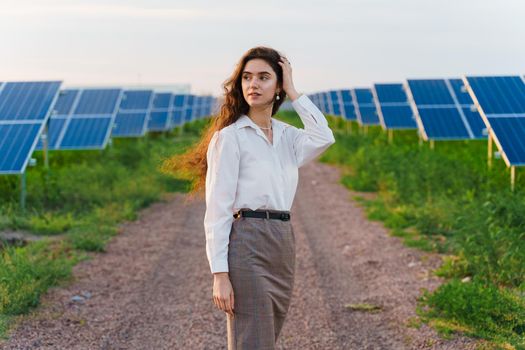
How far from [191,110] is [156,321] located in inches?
1487

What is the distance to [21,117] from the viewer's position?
11.3 metres

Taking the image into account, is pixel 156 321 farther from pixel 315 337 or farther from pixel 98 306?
pixel 315 337

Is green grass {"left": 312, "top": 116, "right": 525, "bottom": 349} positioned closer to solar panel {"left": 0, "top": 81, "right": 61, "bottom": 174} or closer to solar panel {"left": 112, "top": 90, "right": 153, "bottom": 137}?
solar panel {"left": 0, "top": 81, "right": 61, "bottom": 174}

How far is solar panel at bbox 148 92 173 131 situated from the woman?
84.6ft

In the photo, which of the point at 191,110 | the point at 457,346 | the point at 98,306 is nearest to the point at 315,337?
the point at 457,346

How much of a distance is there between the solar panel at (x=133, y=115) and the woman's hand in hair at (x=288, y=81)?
19.5 metres

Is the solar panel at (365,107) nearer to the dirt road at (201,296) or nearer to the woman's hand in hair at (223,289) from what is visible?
the dirt road at (201,296)

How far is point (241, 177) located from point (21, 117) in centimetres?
857

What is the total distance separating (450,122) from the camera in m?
15.8

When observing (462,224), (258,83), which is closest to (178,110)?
(462,224)

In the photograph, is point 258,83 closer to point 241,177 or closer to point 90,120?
point 241,177

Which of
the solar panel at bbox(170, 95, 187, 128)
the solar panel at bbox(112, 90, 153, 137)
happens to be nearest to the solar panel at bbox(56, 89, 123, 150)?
the solar panel at bbox(112, 90, 153, 137)

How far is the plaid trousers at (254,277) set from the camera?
129 inches

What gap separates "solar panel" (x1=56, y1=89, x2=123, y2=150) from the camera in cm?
1575
